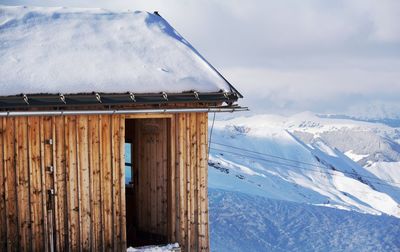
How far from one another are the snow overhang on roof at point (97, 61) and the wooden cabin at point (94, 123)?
0.02 m

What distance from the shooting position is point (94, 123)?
11.8m

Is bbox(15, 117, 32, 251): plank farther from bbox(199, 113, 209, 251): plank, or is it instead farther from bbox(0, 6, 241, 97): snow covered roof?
bbox(199, 113, 209, 251): plank

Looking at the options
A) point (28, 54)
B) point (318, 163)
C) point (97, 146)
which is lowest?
point (318, 163)

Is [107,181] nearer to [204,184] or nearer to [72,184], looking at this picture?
[72,184]

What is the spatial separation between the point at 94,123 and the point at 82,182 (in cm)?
116

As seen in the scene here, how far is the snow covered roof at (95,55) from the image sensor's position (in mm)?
11289

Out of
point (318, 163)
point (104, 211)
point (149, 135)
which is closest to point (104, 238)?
point (104, 211)

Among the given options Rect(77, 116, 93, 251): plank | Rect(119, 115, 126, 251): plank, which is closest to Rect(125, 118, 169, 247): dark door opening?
Rect(119, 115, 126, 251): plank

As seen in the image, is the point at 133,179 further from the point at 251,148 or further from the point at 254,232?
the point at 251,148

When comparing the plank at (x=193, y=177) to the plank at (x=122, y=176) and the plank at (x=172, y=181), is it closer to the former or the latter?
the plank at (x=172, y=181)

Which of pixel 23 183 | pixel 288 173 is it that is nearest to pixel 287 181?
pixel 288 173

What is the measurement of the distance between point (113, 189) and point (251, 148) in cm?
4984

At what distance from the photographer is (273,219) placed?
25.0 meters

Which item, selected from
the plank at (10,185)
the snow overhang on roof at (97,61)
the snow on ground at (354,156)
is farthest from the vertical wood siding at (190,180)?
the snow on ground at (354,156)
